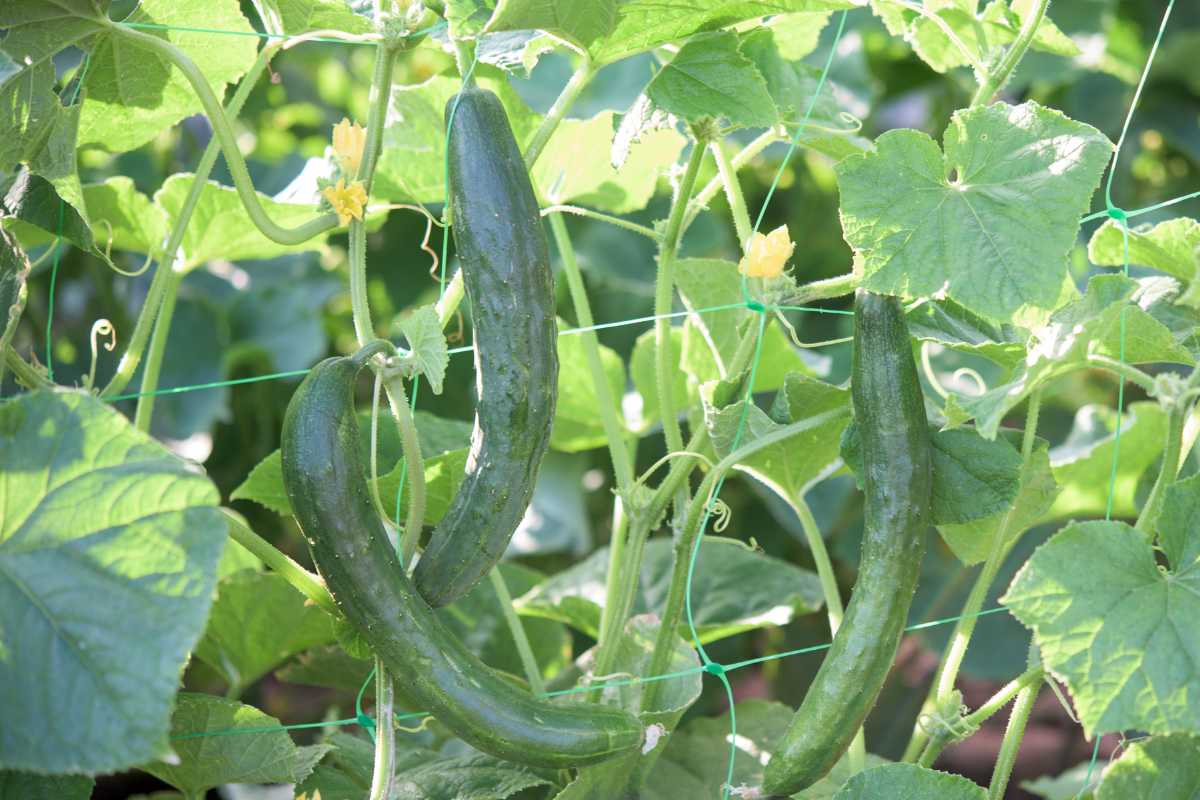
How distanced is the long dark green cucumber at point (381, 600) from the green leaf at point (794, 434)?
27 centimetres

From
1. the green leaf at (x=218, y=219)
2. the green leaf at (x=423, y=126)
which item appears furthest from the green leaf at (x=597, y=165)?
the green leaf at (x=218, y=219)

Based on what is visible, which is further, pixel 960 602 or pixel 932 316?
pixel 960 602

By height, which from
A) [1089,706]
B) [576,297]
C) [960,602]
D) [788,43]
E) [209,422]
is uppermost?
[788,43]

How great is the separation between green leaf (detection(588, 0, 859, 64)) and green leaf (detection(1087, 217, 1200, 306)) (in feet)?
0.99

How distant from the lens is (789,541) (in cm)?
244

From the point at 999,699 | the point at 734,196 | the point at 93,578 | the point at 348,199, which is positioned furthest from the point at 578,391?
the point at 93,578

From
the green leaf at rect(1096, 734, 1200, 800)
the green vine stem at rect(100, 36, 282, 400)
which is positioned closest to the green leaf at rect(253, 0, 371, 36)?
the green vine stem at rect(100, 36, 282, 400)

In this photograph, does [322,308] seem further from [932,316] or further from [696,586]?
[932,316]

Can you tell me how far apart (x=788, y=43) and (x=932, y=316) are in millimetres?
389

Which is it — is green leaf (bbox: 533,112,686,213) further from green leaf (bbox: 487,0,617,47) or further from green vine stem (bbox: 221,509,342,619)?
green vine stem (bbox: 221,509,342,619)

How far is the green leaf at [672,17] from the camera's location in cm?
99

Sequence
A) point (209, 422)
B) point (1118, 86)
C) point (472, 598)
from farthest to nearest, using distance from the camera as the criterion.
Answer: point (1118, 86)
point (209, 422)
point (472, 598)

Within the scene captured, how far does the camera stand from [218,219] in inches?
53.2

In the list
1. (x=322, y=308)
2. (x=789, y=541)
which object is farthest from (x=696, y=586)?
(x=322, y=308)
